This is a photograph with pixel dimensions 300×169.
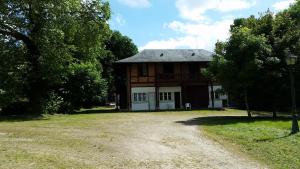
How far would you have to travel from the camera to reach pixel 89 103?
4934 centimetres

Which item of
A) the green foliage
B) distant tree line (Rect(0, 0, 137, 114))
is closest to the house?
the green foliage

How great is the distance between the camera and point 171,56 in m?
52.4

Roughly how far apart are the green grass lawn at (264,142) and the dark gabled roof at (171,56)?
2660 cm

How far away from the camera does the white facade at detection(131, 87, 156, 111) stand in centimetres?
5091

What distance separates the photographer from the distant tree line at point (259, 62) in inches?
1194

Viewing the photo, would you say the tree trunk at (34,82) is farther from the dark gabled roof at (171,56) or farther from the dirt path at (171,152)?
the dirt path at (171,152)

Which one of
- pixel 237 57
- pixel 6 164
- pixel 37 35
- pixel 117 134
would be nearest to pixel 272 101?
pixel 237 57

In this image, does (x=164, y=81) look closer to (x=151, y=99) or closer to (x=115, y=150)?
(x=151, y=99)

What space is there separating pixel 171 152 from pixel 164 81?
114ft

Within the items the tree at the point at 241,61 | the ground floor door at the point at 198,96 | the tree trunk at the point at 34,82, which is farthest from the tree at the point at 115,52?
the tree at the point at 241,61

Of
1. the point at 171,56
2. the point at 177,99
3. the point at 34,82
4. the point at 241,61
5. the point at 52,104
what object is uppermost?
the point at 171,56

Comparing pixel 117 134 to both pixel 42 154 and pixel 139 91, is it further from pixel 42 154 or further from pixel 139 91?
pixel 139 91

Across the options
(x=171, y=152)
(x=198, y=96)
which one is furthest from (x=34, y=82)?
(x=171, y=152)

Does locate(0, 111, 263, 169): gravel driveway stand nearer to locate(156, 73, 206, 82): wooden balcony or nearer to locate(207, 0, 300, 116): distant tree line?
locate(207, 0, 300, 116): distant tree line
